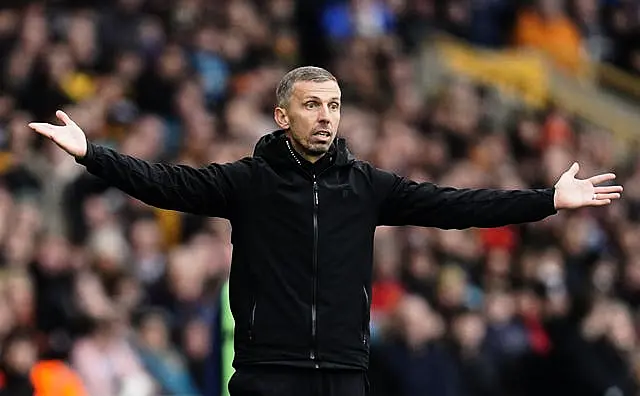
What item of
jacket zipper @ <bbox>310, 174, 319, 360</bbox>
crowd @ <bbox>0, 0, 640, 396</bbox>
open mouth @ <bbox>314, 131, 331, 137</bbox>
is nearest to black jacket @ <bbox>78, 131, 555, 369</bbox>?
jacket zipper @ <bbox>310, 174, 319, 360</bbox>

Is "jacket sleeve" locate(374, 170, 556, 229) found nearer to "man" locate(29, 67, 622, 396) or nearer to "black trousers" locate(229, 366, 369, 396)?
"man" locate(29, 67, 622, 396)

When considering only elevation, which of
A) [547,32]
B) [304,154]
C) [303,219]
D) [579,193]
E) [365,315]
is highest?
[547,32]

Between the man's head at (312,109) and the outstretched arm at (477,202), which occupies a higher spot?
the man's head at (312,109)

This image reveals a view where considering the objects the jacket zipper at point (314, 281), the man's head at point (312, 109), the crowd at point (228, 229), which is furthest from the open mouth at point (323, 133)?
the crowd at point (228, 229)

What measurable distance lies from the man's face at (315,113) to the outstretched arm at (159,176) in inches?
11.1

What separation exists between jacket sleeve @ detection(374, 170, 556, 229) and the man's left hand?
39 millimetres

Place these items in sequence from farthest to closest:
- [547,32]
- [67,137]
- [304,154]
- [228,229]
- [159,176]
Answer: [547,32] → [228,229] → [304,154] → [159,176] → [67,137]

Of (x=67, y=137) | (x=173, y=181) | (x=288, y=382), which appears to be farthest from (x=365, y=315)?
(x=67, y=137)

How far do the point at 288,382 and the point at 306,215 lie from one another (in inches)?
25.7

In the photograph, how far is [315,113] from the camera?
712cm

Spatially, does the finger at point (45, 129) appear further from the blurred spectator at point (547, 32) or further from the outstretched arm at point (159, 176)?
the blurred spectator at point (547, 32)

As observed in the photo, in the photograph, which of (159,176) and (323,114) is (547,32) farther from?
(159,176)

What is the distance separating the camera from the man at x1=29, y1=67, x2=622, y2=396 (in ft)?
23.1

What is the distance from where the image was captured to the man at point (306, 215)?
23.1 ft
